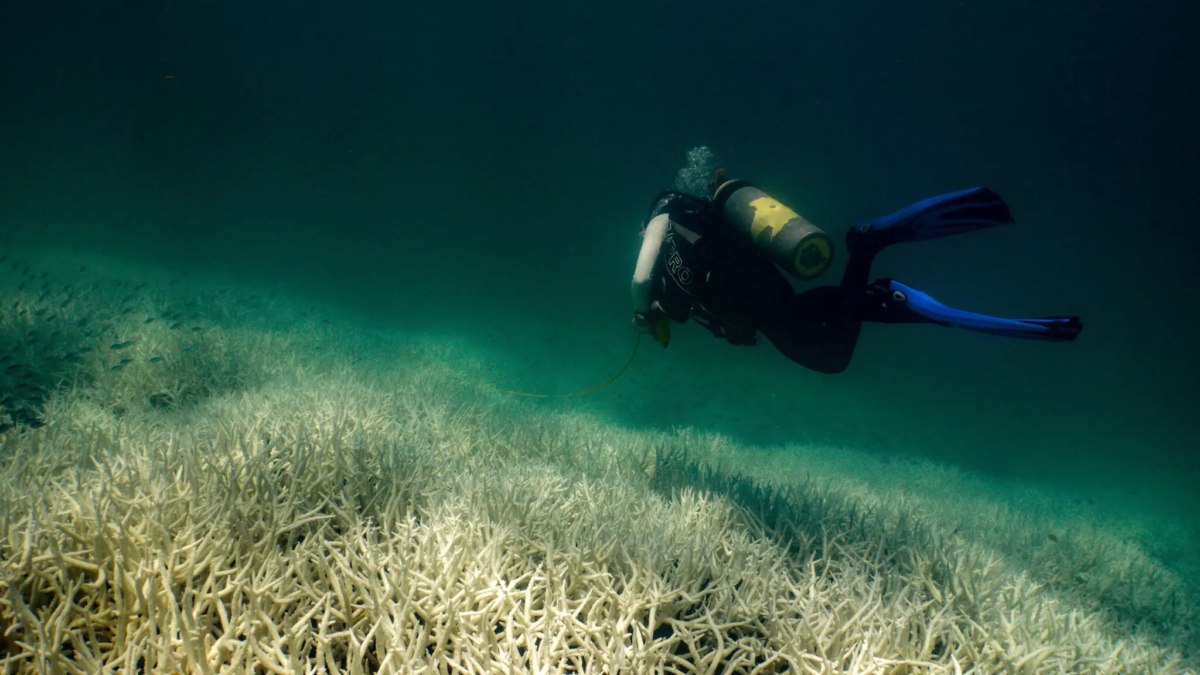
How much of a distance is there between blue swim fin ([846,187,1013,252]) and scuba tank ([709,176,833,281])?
1.81ft

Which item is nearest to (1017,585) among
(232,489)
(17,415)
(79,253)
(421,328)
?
(232,489)

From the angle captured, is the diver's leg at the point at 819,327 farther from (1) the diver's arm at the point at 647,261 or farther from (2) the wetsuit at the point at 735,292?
(1) the diver's arm at the point at 647,261

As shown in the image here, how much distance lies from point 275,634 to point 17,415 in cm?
473

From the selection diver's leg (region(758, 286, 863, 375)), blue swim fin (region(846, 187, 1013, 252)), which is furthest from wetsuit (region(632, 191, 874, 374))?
blue swim fin (region(846, 187, 1013, 252))

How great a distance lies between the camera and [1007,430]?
28.6 metres

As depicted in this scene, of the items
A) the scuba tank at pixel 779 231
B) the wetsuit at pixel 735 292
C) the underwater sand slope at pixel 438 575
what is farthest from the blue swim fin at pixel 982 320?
the underwater sand slope at pixel 438 575

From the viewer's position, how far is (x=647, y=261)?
4.32 meters

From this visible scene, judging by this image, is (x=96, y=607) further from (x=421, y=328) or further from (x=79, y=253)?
(x=79, y=253)

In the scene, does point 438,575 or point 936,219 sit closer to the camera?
point 438,575

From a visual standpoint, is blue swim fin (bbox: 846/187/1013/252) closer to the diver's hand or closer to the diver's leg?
the diver's leg

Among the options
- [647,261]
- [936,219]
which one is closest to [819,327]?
[936,219]

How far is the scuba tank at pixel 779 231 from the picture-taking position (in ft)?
11.8

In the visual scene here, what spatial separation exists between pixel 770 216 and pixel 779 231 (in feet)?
0.58

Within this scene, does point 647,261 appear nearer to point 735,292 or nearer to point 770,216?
point 735,292
